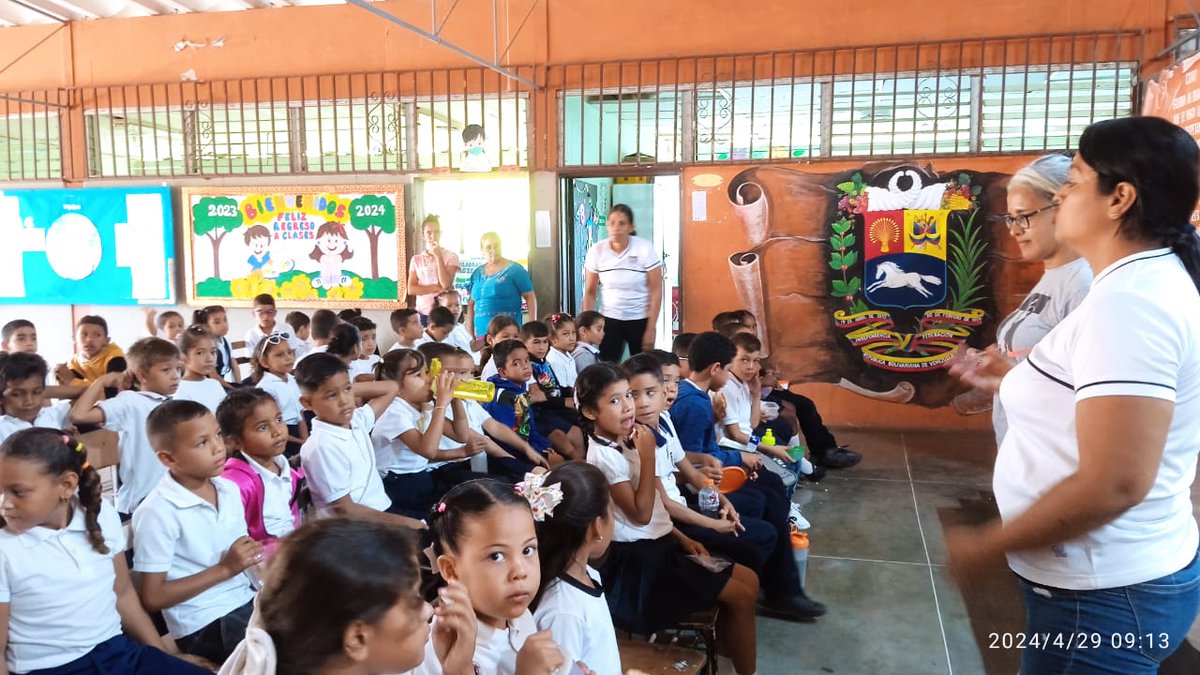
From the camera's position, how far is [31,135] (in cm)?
777

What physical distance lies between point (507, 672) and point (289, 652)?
557 mm

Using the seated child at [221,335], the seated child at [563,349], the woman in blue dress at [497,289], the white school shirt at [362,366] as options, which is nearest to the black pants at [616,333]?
the seated child at [563,349]

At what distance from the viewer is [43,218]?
7504mm

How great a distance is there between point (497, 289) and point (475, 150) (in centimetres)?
126

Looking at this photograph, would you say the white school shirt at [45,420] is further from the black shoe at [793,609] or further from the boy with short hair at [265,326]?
the black shoe at [793,609]

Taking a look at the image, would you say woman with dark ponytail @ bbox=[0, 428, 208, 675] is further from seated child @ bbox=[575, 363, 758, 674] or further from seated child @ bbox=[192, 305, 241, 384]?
seated child @ bbox=[192, 305, 241, 384]

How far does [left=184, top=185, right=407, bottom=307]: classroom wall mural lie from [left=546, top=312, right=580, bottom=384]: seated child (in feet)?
6.97

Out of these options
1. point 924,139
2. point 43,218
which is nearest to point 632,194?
point 924,139

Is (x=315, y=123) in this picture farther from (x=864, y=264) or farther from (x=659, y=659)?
(x=659, y=659)

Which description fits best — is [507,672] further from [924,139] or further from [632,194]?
[632,194]

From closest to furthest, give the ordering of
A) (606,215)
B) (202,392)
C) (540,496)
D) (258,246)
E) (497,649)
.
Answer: (497,649)
(540,496)
(202,392)
(258,246)
(606,215)

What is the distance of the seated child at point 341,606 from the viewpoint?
3.79 feet

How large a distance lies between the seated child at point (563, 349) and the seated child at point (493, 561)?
3.12 m

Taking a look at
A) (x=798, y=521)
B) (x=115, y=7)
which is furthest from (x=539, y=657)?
(x=115, y=7)
